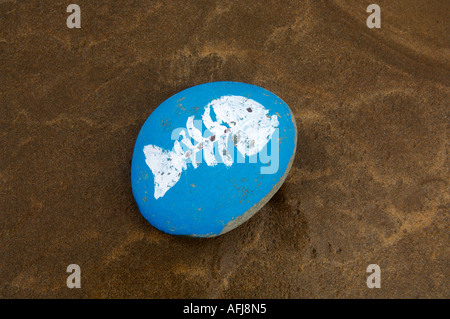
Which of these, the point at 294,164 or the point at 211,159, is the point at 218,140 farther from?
the point at 294,164

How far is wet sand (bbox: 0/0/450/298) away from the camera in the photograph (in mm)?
2404

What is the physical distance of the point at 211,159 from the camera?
1.93m

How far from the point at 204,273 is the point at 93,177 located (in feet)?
3.50

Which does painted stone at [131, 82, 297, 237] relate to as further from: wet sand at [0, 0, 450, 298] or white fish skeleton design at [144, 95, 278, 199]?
wet sand at [0, 0, 450, 298]

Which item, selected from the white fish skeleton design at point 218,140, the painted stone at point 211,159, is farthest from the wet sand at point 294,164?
the white fish skeleton design at point 218,140

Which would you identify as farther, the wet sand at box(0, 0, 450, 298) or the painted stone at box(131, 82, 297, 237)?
the wet sand at box(0, 0, 450, 298)

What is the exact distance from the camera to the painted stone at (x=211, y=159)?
195 centimetres

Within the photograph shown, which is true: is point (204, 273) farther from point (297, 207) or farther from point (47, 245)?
point (47, 245)

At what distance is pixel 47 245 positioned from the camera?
244 cm

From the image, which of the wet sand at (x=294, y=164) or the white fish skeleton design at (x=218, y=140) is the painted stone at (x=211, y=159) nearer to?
the white fish skeleton design at (x=218, y=140)

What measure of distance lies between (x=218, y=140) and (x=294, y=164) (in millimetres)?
831

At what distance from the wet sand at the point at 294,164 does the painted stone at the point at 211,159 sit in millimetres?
460

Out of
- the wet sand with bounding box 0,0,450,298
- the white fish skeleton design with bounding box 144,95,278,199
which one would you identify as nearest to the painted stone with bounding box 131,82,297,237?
the white fish skeleton design with bounding box 144,95,278,199
